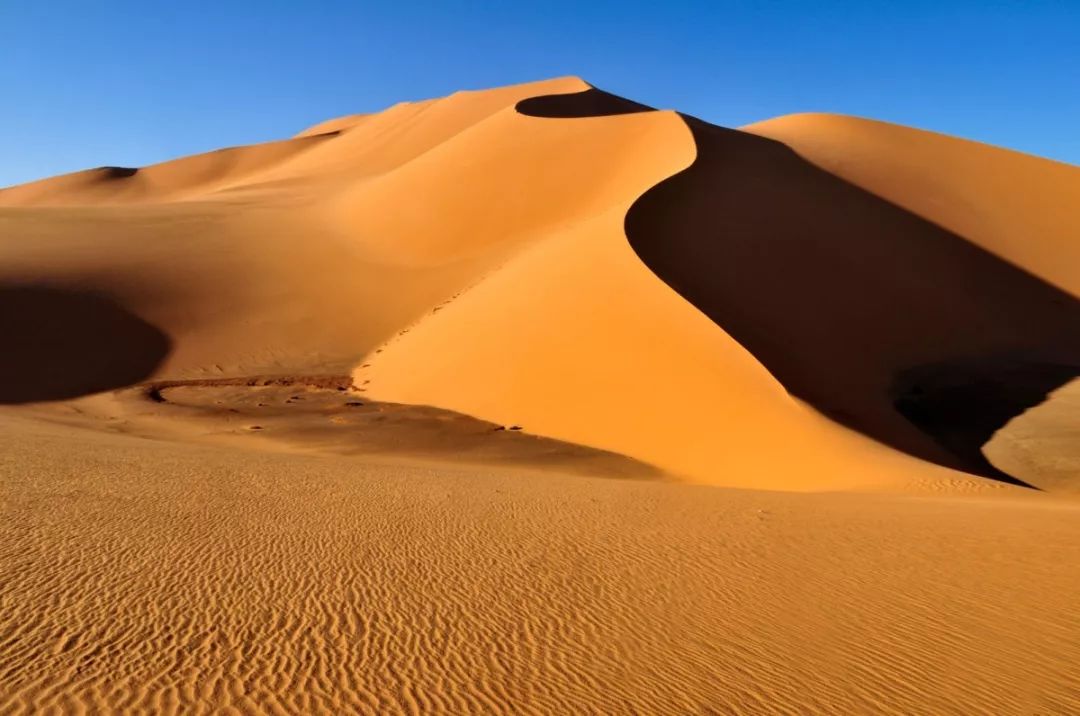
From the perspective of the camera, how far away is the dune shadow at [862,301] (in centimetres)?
1612

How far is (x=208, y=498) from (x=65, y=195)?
2655 inches

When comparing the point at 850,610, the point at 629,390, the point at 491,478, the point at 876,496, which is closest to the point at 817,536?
the point at 850,610

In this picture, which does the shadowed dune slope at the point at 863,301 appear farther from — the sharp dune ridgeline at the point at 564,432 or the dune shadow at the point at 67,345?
the dune shadow at the point at 67,345

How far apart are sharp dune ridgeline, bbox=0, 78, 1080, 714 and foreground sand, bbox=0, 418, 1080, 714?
0.13 feet

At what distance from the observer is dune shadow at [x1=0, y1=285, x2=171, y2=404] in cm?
1989

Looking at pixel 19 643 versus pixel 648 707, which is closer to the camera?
pixel 648 707

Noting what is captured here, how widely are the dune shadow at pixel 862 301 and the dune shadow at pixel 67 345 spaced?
14083mm

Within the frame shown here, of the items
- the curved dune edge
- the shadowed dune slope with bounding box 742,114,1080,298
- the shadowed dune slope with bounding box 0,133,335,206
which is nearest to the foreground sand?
the curved dune edge

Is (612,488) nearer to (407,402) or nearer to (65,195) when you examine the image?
(407,402)

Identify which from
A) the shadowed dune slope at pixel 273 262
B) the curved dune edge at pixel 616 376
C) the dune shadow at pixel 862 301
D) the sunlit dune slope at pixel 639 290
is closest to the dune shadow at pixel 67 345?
the sunlit dune slope at pixel 639 290

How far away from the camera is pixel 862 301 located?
70.8ft

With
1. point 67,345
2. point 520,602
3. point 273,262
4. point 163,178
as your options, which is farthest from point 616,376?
point 163,178

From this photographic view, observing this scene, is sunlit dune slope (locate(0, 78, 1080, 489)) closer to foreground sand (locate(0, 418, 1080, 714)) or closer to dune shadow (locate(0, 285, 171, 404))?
dune shadow (locate(0, 285, 171, 404))

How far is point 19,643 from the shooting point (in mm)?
4465
